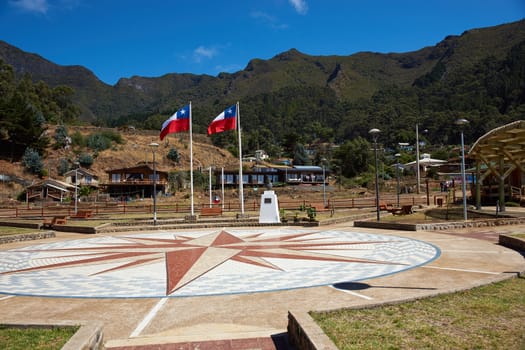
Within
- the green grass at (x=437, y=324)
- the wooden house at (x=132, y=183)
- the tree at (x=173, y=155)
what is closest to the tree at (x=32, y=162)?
the wooden house at (x=132, y=183)

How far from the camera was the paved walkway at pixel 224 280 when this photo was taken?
6.04 m

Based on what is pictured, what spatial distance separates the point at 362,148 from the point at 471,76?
333ft

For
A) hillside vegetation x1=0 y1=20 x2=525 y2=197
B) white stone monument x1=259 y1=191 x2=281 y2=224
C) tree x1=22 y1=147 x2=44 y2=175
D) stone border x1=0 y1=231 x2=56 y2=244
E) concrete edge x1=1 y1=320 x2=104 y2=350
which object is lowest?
stone border x1=0 y1=231 x2=56 y2=244

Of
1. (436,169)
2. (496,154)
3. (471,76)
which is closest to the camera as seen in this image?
(496,154)

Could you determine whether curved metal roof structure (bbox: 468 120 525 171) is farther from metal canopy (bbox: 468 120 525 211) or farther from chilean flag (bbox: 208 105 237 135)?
chilean flag (bbox: 208 105 237 135)

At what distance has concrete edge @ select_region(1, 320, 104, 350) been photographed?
4398 millimetres

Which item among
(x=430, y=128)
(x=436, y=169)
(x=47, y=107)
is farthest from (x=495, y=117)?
(x=47, y=107)

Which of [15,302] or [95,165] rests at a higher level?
[95,165]

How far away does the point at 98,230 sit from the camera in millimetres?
21828

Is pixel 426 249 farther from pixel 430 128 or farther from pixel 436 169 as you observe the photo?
pixel 430 128

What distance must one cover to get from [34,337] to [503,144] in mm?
24682

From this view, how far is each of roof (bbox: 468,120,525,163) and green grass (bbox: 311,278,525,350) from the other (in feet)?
51.2

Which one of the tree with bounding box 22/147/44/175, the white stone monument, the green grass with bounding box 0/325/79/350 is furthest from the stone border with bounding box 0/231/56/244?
the tree with bounding box 22/147/44/175

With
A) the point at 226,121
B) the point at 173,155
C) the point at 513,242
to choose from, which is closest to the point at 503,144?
the point at 513,242
